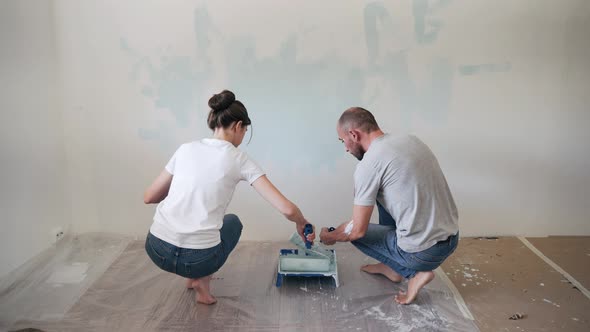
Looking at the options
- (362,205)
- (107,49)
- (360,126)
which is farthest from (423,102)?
(107,49)

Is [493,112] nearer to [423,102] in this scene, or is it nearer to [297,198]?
[423,102]

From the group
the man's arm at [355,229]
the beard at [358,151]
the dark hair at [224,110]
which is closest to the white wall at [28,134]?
the dark hair at [224,110]

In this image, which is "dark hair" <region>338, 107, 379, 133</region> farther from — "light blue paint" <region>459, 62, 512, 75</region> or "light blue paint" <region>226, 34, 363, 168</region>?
"light blue paint" <region>459, 62, 512, 75</region>

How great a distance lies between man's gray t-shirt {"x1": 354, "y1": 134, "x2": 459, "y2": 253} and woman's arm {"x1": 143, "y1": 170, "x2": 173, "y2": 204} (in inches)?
31.5

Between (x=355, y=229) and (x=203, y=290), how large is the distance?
2.40 ft

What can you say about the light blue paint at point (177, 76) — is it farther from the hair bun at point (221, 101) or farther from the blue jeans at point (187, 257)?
the blue jeans at point (187, 257)

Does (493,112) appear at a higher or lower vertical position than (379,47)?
lower

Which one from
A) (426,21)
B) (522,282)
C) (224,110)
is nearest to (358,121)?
(224,110)

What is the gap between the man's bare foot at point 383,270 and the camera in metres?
2.44

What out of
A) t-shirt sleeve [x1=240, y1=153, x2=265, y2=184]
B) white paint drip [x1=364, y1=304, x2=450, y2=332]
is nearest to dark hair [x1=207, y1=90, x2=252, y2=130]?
t-shirt sleeve [x1=240, y1=153, x2=265, y2=184]

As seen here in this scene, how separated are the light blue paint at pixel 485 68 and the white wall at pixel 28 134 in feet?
7.47

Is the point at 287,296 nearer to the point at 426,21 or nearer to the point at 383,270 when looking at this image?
the point at 383,270

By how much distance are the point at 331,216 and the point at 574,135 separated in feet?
4.93

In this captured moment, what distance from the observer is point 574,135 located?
290cm
